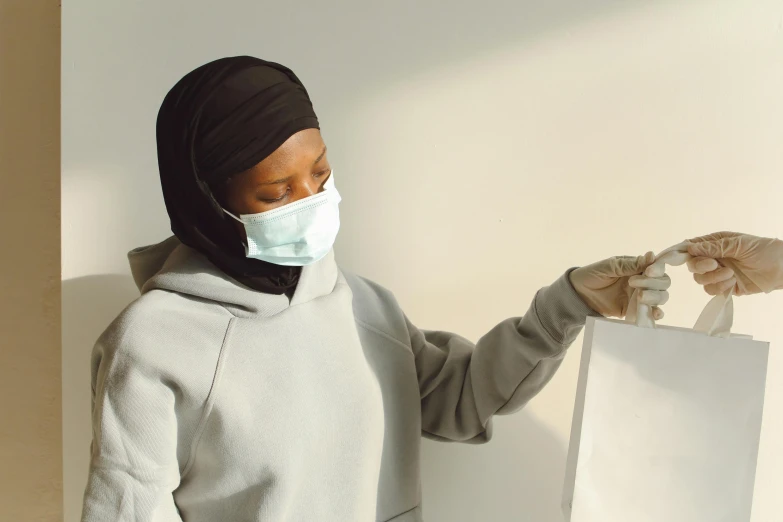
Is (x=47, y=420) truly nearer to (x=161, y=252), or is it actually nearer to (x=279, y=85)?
(x=161, y=252)

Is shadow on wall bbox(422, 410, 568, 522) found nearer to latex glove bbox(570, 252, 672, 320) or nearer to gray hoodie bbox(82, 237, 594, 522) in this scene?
gray hoodie bbox(82, 237, 594, 522)

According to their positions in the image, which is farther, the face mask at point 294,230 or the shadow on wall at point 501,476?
the shadow on wall at point 501,476

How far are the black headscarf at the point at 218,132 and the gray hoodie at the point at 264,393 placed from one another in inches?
2.5

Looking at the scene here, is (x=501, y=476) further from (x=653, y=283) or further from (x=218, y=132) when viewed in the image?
(x=218, y=132)

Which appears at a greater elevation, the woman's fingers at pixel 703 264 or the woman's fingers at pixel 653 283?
the woman's fingers at pixel 703 264

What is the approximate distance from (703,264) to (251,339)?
59 cm

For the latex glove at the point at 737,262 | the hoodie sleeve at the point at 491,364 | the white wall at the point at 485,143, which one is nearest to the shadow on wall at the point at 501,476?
the white wall at the point at 485,143

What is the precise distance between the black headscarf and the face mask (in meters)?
0.04

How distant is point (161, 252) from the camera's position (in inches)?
40.6

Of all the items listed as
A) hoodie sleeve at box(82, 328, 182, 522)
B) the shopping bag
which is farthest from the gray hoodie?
the shopping bag

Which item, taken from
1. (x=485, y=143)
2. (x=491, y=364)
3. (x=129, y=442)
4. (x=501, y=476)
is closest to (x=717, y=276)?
(x=491, y=364)

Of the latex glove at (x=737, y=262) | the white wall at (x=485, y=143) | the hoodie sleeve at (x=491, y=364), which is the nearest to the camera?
the latex glove at (x=737, y=262)

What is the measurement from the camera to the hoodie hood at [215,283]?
0.94m

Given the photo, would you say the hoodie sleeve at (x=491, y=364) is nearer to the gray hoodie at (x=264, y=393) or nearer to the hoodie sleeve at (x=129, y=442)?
the gray hoodie at (x=264, y=393)
